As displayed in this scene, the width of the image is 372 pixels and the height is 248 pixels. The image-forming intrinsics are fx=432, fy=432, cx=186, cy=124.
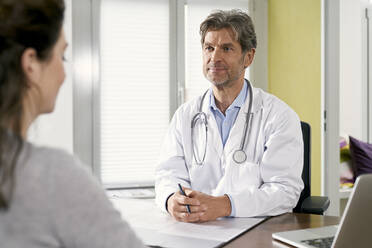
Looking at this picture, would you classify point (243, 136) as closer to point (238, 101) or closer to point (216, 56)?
point (238, 101)

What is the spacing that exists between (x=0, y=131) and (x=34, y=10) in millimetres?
162

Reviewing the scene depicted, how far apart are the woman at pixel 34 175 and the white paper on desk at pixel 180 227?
588mm

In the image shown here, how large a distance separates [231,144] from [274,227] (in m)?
0.49

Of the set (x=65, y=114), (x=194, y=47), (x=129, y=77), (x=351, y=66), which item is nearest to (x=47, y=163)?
(x=65, y=114)

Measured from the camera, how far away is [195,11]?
3398 mm

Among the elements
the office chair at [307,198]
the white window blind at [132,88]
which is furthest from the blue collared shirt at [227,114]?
the white window blind at [132,88]

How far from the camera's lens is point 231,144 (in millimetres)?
1741

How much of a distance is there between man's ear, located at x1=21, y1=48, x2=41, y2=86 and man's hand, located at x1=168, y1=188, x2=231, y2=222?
2.90 ft

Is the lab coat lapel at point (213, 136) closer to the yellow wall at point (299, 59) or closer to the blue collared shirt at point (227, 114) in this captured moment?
the blue collared shirt at point (227, 114)

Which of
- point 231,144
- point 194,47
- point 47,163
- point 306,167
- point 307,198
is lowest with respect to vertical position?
point 307,198

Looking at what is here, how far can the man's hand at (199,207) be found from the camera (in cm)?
138

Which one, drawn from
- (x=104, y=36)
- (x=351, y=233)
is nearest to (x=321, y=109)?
(x=104, y=36)

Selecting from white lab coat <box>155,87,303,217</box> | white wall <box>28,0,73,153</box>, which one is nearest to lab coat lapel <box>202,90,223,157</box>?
white lab coat <box>155,87,303,217</box>

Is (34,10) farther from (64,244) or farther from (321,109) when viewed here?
(321,109)
